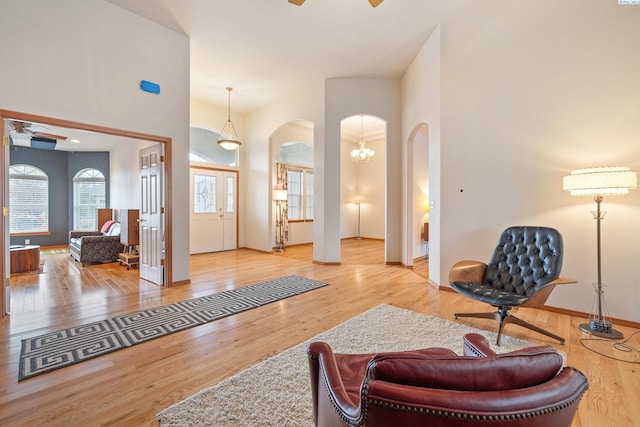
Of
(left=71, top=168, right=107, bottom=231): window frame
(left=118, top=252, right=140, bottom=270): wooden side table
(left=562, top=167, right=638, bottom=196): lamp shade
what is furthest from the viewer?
(left=71, top=168, right=107, bottom=231): window frame

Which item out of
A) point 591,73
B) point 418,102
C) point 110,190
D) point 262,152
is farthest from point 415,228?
point 110,190

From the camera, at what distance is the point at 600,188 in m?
2.72

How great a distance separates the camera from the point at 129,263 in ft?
18.6

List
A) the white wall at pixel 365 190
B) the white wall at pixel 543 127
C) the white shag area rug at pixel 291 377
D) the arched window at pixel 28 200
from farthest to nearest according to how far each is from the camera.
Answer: the white wall at pixel 365 190 < the arched window at pixel 28 200 < the white wall at pixel 543 127 < the white shag area rug at pixel 291 377

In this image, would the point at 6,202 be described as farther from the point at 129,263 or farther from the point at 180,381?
the point at 180,381

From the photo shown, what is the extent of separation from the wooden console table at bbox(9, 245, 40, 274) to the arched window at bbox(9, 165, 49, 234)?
4.23m

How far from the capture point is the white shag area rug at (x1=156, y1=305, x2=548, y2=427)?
1670mm

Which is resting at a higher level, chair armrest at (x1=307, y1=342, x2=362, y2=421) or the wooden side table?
chair armrest at (x1=307, y1=342, x2=362, y2=421)

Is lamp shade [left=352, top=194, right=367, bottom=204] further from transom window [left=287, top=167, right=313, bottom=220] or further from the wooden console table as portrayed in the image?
the wooden console table

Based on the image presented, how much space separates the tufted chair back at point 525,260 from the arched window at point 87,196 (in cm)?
1078

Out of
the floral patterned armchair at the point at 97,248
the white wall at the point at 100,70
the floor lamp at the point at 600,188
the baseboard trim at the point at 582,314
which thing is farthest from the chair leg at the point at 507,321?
the floral patterned armchair at the point at 97,248

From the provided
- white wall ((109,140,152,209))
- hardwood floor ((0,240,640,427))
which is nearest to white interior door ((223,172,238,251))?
white wall ((109,140,152,209))

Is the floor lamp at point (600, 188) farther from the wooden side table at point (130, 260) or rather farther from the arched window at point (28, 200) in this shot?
the arched window at point (28, 200)

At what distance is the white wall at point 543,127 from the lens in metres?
3.07
